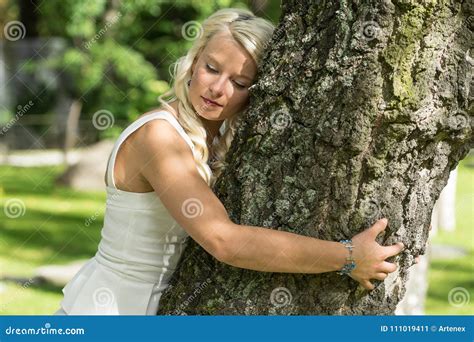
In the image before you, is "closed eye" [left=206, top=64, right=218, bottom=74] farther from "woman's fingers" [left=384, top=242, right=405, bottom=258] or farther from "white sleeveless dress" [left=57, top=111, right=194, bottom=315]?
"woman's fingers" [left=384, top=242, right=405, bottom=258]

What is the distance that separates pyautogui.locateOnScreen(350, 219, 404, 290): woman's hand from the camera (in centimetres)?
235

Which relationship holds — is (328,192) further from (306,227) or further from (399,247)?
(399,247)

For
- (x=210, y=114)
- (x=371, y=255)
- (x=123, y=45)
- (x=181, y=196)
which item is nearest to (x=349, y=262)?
(x=371, y=255)

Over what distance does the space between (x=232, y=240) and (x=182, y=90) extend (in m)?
0.63

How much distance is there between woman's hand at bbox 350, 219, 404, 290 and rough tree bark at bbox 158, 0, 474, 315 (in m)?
0.03

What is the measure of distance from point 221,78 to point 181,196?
452 mm

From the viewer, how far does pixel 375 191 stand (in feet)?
7.69

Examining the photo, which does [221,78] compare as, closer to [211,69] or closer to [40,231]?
[211,69]

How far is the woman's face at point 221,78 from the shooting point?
8.54 ft

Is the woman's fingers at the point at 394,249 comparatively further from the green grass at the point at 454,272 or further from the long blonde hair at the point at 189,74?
the green grass at the point at 454,272

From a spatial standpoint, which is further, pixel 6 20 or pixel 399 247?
pixel 6 20

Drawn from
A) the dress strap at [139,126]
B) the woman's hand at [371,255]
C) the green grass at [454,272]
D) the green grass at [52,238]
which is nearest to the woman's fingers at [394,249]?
the woman's hand at [371,255]

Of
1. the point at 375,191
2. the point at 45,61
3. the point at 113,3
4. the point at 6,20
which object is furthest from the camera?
the point at 6,20

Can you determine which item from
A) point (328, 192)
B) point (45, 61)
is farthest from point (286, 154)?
point (45, 61)
